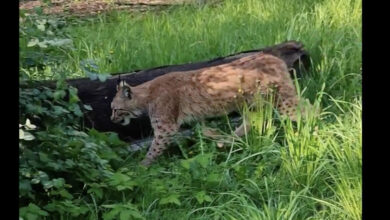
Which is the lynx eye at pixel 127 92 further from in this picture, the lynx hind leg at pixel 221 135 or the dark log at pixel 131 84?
the lynx hind leg at pixel 221 135

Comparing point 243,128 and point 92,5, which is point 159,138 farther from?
point 92,5

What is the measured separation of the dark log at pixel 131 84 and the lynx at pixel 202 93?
0.09 m

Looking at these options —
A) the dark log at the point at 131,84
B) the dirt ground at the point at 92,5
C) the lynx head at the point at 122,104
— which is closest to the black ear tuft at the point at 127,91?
the lynx head at the point at 122,104

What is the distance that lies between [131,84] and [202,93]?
774 mm

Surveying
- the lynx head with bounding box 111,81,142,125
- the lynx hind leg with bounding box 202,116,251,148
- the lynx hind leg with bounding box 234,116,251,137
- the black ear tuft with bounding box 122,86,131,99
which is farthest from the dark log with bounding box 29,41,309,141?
the lynx hind leg with bounding box 234,116,251,137

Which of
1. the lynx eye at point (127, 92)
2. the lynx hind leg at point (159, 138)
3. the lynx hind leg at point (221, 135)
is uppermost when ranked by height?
the lynx eye at point (127, 92)

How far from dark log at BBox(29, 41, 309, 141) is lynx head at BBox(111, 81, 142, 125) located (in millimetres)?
72

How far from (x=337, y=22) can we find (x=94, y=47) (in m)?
2.85

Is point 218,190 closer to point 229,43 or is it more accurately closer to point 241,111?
point 241,111

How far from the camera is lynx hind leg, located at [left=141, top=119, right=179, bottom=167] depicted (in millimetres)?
5375

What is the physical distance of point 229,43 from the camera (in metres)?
7.36

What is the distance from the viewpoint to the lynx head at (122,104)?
573cm
